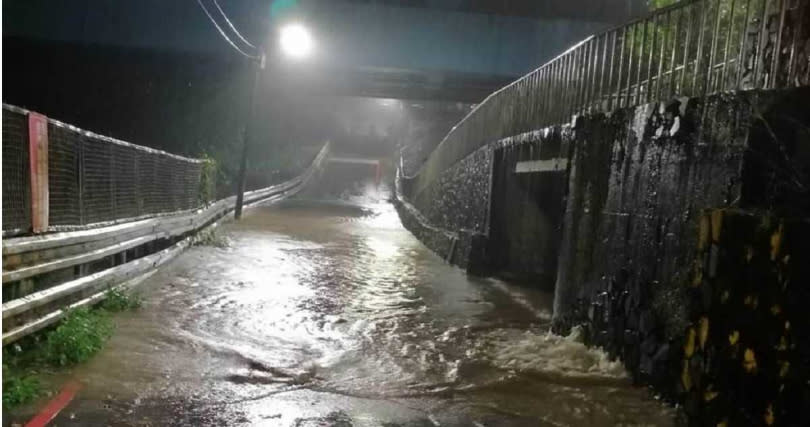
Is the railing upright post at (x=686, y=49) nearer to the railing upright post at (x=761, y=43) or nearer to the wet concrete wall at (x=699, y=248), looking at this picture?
the wet concrete wall at (x=699, y=248)

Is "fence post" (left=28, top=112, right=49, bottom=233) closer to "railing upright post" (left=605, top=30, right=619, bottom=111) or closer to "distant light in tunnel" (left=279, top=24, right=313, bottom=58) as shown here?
"railing upright post" (left=605, top=30, right=619, bottom=111)

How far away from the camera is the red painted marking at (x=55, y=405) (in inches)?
166

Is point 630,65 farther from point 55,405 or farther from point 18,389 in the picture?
point 18,389

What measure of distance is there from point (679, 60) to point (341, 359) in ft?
16.8

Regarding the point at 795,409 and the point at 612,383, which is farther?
the point at 612,383

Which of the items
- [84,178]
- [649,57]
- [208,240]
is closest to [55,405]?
[84,178]

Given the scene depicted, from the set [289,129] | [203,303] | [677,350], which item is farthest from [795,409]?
[289,129]

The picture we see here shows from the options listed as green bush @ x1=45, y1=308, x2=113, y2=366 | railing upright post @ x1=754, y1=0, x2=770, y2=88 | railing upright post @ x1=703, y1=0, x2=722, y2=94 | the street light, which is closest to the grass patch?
the street light

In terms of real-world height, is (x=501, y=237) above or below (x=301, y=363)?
above

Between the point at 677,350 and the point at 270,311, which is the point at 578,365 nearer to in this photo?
the point at 677,350

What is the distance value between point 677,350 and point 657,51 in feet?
12.0

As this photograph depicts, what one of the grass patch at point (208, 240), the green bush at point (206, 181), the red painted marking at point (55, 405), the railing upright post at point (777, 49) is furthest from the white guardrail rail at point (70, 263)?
the railing upright post at point (777, 49)

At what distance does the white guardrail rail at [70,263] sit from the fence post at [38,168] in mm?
189

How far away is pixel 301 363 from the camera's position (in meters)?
6.00
